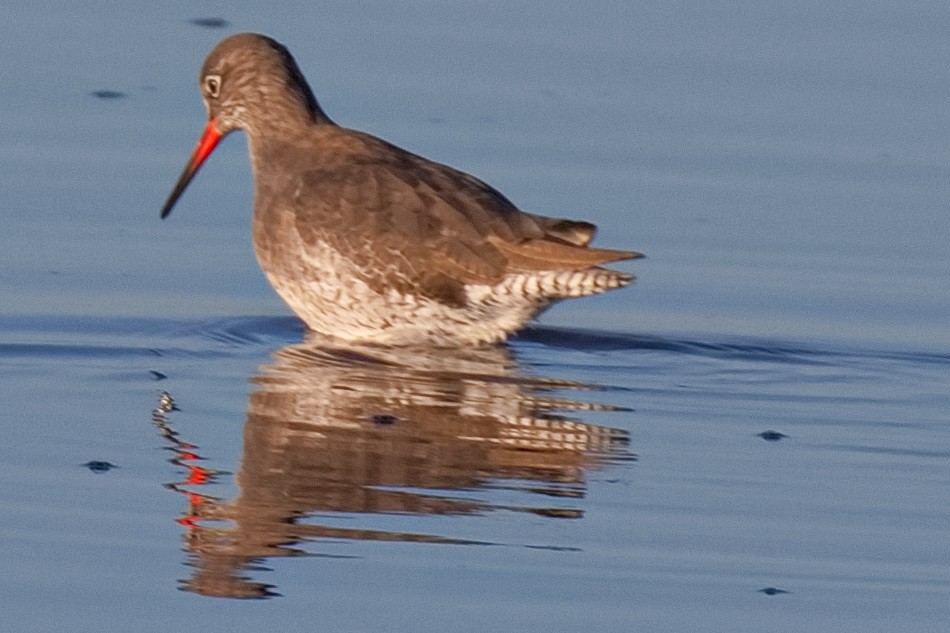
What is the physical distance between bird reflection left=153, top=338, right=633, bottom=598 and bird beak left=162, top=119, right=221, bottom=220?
1365 mm

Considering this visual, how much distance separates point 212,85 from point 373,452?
339cm

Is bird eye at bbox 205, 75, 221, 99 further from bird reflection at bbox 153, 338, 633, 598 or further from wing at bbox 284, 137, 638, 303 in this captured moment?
bird reflection at bbox 153, 338, 633, 598

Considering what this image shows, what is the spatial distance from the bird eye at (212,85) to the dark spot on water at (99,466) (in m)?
3.49

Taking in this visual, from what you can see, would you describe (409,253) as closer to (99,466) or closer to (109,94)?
(99,466)

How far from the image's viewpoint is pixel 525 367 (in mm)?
9430

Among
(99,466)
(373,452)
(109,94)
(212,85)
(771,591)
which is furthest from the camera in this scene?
(109,94)

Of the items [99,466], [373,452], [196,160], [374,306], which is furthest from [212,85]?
[99,466]

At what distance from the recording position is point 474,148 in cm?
1174

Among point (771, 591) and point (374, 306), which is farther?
point (374, 306)

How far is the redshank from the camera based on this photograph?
9516 mm

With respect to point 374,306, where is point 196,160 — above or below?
above

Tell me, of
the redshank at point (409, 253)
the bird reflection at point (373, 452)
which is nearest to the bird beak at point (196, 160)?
the redshank at point (409, 253)

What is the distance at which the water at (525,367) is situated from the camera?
256 inches

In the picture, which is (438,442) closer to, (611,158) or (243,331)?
(243,331)
